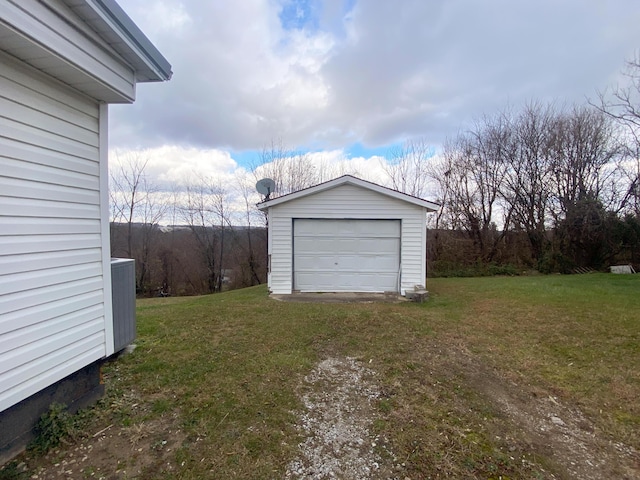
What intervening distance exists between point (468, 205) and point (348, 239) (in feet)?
36.6

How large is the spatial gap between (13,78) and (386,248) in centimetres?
755

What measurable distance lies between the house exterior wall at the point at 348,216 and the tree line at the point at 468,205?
6.87 metres

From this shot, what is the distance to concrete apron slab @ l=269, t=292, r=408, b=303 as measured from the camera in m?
7.68

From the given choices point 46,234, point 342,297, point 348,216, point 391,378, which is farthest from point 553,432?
point 348,216

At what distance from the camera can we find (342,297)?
8039 mm

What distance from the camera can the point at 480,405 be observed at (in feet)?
9.75

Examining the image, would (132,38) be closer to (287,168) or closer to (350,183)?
(350,183)

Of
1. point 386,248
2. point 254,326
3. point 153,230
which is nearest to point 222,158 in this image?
point 153,230

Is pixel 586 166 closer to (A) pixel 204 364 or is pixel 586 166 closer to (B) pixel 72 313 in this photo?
(A) pixel 204 364

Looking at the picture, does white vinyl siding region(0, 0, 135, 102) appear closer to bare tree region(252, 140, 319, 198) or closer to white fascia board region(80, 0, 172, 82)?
white fascia board region(80, 0, 172, 82)

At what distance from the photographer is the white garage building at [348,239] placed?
841 centimetres

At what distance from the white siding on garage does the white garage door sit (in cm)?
600

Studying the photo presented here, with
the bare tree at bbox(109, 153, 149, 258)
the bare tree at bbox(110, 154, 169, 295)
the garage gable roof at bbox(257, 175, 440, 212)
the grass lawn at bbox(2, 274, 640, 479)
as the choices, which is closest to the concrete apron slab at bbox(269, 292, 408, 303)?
the grass lawn at bbox(2, 274, 640, 479)

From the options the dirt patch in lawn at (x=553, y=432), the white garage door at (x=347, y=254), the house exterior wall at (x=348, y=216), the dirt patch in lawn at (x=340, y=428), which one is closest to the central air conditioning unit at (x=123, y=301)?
the dirt patch in lawn at (x=340, y=428)
